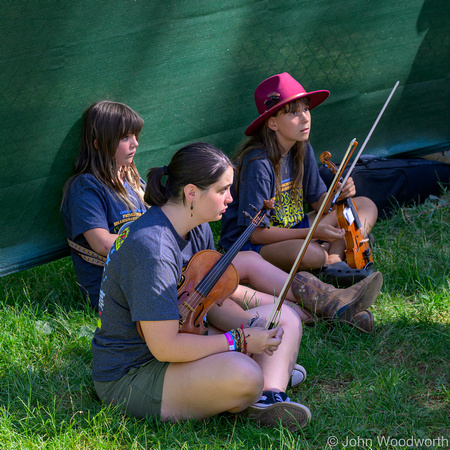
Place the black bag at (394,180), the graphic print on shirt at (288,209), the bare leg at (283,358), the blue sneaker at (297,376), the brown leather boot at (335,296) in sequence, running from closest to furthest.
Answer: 1. the bare leg at (283,358)
2. the blue sneaker at (297,376)
3. the brown leather boot at (335,296)
4. the graphic print on shirt at (288,209)
5. the black bag at (394,180)

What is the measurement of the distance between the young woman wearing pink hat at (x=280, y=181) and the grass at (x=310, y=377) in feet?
1.24

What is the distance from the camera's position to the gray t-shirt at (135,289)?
1.91m

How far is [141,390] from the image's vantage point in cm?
205

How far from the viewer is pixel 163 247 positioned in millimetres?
1948

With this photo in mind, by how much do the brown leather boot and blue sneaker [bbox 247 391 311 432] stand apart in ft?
2.28

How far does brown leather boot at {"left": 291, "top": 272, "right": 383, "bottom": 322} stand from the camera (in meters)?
2.67

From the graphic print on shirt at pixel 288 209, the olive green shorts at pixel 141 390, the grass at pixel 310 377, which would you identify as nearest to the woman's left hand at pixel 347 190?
the graphic print on shirt at pixel 288 209

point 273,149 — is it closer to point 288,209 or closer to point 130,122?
point 288,209

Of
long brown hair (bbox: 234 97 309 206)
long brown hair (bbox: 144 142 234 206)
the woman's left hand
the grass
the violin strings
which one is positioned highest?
long brown hair (bbox: 144 142 234 206)

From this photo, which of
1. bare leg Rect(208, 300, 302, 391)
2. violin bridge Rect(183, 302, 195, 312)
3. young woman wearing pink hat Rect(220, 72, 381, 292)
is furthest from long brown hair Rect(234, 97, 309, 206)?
violin bridge Rect(183, 302, 195, 312)

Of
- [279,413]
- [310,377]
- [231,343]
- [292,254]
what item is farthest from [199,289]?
[292,254]

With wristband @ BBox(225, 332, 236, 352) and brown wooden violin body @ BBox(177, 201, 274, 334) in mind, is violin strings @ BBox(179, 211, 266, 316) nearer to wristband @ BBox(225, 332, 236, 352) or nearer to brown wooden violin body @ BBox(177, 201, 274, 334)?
brown wooden violin body @ BBox(177, 201, 274, 334)

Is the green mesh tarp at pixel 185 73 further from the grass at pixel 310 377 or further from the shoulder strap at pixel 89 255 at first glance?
the grass at pixel 310 377

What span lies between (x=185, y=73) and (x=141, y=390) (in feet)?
6.20
